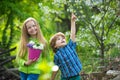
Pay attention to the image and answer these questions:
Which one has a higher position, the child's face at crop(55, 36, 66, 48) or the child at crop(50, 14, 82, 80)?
the child's face at crop(55, 36, 66, 48)

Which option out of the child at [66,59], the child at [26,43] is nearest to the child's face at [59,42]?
the child at [66,59]

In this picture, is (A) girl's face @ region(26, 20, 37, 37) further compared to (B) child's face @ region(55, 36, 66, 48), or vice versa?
(A) girl's face @ region(26, 20, 37, 37)

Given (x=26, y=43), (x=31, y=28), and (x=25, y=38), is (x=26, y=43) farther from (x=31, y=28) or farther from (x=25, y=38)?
(x=31, y=28)

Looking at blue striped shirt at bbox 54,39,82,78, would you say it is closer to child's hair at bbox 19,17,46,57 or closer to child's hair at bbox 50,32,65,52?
child's hair at bbox 50,32,65,52

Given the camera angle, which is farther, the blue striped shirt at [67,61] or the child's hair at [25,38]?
the child's hair at [25,38]

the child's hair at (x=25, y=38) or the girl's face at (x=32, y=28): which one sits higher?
the girl's face at (x=32, y=28)

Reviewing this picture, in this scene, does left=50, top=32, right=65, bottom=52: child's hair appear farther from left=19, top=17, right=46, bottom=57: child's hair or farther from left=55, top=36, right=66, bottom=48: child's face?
left=19, top=17, right=46, bottom=57: child's hair

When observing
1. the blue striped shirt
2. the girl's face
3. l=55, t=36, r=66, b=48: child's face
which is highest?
the girl's face

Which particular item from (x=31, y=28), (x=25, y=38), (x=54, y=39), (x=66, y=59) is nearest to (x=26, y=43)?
(x=25, y=38)

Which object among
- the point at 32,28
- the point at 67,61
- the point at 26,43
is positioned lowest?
the point at 67,61

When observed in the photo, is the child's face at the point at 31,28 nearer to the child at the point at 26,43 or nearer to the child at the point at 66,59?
the child at the point at 26,43

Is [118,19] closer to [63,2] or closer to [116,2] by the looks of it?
[116,2]

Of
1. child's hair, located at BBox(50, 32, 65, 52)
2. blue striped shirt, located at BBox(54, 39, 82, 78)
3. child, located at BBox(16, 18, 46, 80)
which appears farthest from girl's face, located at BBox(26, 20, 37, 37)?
blue striped shirt, located at BBox(54, 39, 82, 78)

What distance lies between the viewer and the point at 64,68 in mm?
3840
